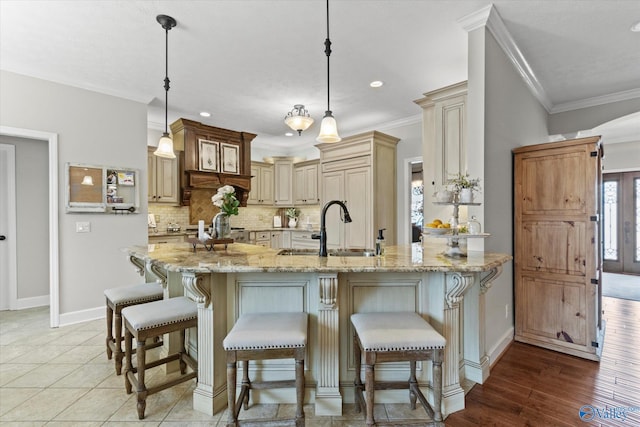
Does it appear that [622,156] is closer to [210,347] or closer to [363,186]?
[363,186]

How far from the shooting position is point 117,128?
12.9 feet

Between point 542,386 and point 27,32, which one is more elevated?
point 27,32

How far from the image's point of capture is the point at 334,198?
5.43m

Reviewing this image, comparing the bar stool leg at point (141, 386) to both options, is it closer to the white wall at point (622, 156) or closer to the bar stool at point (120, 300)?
the bar stool at point (120, 300)

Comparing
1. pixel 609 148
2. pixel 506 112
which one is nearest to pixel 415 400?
pixel 506 112

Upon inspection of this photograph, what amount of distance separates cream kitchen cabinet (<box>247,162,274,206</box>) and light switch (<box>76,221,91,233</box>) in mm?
3021

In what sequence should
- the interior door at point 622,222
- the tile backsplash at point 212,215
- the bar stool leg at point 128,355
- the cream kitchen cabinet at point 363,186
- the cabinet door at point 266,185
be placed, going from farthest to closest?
the cabinet door at point 266,185 → the interior door at point 622,222 → the tile backsplash at point 212,215 → the cream kitchen cabinet at point 363,186 → the bar stool leg at point 128,355

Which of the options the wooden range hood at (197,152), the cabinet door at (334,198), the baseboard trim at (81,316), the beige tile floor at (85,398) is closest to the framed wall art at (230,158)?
the wooden range hood at (197,152)

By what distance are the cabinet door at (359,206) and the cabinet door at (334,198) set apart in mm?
120

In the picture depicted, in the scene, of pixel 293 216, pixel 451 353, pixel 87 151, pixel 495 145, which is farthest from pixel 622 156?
pixel 87 151

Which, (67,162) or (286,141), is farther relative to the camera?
(286,141)

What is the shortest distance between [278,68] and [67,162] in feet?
8.90

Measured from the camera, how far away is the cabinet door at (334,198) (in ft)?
17.4

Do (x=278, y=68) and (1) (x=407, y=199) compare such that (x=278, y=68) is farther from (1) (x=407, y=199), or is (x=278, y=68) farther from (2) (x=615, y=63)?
(2) (x=615, y=63)
